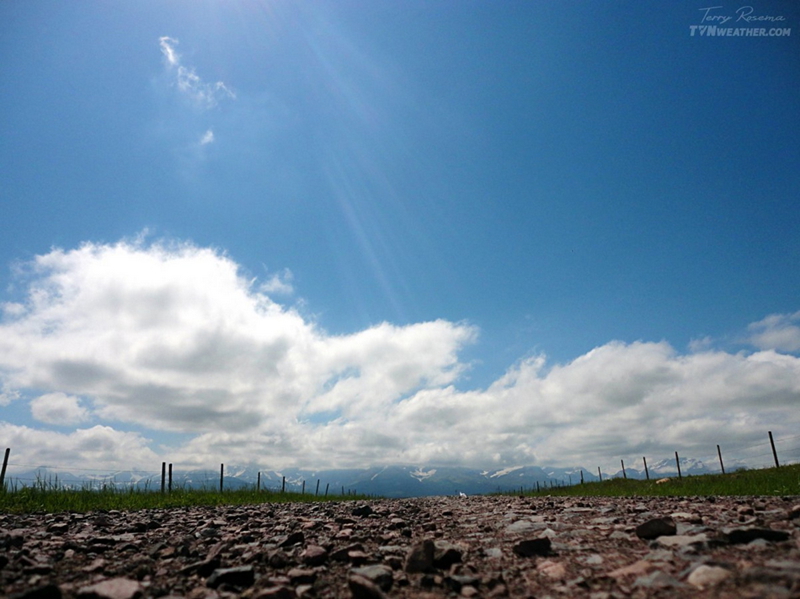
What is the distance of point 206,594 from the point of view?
4449mm

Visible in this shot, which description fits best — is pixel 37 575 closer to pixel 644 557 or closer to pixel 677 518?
pixel 644 557

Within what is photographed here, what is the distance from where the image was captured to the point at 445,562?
5.30 m

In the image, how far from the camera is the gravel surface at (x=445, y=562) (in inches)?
161

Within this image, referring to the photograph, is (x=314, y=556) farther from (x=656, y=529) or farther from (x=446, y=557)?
(x=656, y=529)

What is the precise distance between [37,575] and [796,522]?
29.8 feet

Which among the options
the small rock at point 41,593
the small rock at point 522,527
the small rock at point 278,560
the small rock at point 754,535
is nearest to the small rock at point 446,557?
the small rock at point 278,560

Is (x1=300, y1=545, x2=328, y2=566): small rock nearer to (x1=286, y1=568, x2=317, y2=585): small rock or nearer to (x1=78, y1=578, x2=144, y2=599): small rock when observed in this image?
(x1=286, y1=568, x2=317, y2=585): small rock

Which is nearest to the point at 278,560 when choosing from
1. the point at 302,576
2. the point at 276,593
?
the point at 302,576

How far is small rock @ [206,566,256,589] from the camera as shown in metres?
4.78

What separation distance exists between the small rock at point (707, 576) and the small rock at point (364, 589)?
2.74m

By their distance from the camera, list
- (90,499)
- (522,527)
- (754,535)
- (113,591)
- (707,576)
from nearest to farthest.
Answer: (707,576) → (113,591) → (754,535) → (522,527) → (90,499)

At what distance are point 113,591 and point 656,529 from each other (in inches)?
246

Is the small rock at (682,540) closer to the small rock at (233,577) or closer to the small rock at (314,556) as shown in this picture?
the small rock at (314,556)

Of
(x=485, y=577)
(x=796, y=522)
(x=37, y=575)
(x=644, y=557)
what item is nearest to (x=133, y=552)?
(x=37, y=575)
